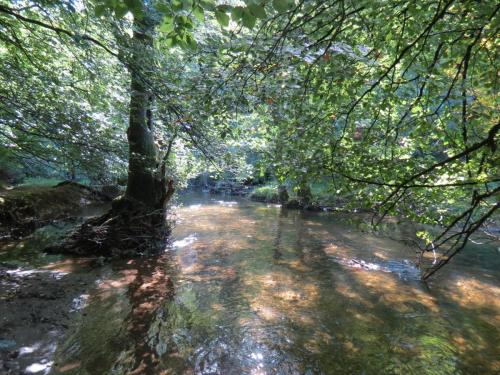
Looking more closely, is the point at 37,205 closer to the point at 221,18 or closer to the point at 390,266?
the point at 390,266

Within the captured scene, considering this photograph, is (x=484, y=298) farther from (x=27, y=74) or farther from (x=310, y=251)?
(x=27, y=74)

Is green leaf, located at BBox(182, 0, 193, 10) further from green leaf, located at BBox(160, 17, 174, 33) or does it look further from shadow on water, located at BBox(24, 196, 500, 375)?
shadow on water, located at BBox(24, 196, 500, 375)

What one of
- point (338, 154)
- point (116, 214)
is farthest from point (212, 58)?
point (116, 214)

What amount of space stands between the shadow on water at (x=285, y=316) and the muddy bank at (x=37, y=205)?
162 inches

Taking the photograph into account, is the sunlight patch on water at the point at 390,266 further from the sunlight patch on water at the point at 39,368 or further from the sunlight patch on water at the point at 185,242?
the sunlight patch on water at the point at 39,368

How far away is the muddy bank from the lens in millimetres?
9492

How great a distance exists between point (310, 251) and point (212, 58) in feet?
23.7

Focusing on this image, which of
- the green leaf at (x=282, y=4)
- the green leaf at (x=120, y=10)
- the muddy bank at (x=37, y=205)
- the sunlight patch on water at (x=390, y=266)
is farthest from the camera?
the muddy bank at (x=37, y=205)

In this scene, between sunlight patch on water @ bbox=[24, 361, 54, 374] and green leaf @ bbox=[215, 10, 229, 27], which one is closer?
green leaf @ bbox=[215, 10, 229, 27]

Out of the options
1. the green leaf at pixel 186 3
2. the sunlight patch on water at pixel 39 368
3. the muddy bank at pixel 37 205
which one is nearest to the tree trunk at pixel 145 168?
the muddy bank at pixel 37 205

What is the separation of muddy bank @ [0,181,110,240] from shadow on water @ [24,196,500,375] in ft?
13.5

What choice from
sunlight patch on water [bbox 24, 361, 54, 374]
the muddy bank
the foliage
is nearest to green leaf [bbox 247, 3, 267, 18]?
the foliage

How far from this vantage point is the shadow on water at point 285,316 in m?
4.27

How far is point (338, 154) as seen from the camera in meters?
4.15
